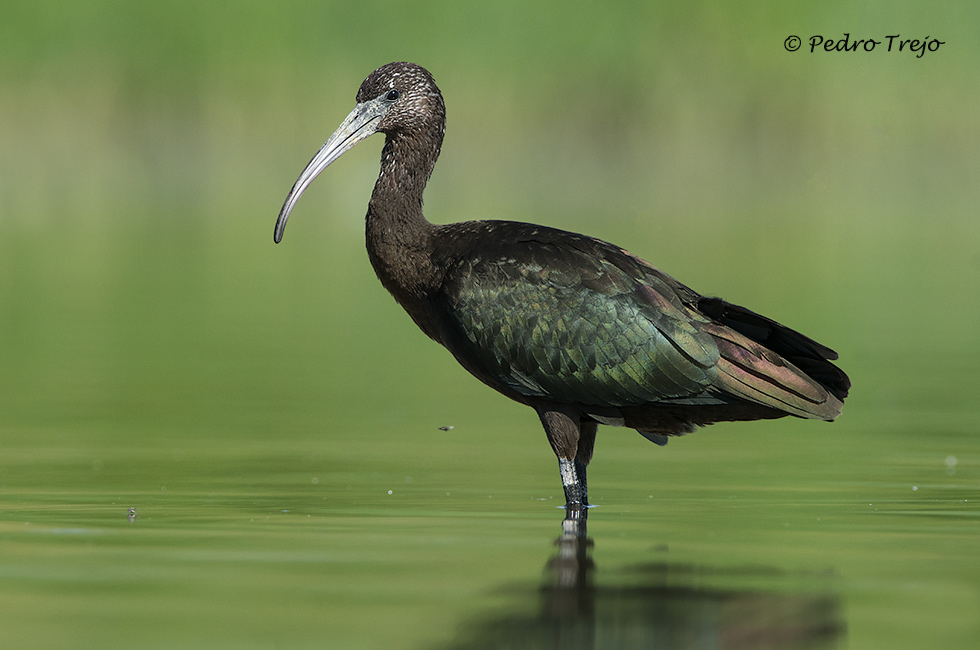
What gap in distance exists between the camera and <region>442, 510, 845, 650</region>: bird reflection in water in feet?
17.9

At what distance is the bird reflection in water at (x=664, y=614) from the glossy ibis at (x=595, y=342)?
1630mm

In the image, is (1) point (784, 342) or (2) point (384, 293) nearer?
(1) point (784, 342)

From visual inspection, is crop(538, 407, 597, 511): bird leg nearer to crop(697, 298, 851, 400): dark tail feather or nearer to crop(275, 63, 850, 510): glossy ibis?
crop(275, 63, 850, 510): glossy ibis

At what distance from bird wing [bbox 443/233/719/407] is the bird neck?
0.96 ft

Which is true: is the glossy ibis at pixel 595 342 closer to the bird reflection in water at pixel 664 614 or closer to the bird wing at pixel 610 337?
the bird wing at pixel 610 337

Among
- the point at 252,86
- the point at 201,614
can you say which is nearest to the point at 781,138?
the point at 252,86

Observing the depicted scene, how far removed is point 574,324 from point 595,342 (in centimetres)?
13

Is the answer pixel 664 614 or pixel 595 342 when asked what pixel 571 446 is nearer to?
pixel 595 342

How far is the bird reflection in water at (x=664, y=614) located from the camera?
5.45 m

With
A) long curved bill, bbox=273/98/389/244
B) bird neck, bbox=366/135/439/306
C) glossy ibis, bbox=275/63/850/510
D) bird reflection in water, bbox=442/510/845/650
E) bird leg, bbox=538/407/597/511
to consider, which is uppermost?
long curved bill, bbox=273/98/389/244

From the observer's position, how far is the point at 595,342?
8375 mm

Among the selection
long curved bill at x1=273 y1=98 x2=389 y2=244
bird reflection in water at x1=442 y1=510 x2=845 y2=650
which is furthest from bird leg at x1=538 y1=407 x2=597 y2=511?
long curved bill at x1=273 y1=98 x2=389 y2=244

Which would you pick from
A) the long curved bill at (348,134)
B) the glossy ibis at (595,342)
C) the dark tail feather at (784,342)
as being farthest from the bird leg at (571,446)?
the long curved bill at (348,134)

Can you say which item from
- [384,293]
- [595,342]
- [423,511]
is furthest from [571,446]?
[384,293]
